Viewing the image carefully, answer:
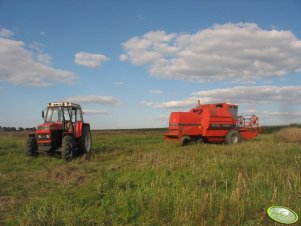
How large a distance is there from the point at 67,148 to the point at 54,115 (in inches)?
82.8

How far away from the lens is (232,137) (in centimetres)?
2058

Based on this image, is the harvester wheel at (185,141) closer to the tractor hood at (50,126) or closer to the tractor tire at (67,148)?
the tractor hood at (50,126)

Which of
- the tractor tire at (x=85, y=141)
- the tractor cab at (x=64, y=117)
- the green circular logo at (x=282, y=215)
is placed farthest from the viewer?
the tractor tire at (x=85, y=141)

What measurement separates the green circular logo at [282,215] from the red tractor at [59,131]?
1093cm

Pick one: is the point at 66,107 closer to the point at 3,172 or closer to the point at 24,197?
the point at 3,172

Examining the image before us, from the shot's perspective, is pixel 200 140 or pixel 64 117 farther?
pixel 200 140

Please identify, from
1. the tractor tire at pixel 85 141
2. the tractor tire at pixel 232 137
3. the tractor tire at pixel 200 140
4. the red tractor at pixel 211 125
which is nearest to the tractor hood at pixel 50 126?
the tractor tire at pixel 85 141

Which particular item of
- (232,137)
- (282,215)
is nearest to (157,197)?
(282,215)

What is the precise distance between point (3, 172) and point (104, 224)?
6893mm

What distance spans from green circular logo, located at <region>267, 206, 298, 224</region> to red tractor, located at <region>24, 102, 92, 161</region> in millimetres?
10933

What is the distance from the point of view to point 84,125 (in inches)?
649

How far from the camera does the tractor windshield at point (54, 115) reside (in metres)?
15.6

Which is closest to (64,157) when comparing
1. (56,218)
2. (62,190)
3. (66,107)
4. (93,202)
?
(66,107)

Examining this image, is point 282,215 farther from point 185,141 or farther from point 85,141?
point 185,141
